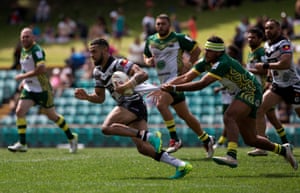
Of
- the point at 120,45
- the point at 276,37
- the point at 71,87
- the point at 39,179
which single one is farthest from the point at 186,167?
the point at 120,45

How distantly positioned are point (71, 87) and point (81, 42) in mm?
9671

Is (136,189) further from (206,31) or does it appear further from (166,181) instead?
(206,31)

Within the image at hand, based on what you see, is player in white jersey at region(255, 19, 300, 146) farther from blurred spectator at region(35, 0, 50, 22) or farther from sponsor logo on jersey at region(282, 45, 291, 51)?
blurred spectator at region(35, 0, 50, 22)

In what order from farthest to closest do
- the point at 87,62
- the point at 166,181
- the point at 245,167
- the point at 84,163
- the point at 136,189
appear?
1. the point at 87,62
2. the point at 84,163
3. the point at 245,167
4. the point at 166,181
5. the point at 136,189

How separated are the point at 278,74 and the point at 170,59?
6.55 ft

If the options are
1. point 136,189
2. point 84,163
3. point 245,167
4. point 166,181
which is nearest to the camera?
point 136,189

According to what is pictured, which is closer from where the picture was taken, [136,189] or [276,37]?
[136,189]

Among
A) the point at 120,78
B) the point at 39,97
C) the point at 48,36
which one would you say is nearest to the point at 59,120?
the point at 39,97

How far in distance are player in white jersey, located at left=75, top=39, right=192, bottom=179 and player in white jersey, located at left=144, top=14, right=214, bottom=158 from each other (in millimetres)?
3100

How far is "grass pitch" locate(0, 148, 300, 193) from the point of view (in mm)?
11828

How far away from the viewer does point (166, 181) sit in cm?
1248

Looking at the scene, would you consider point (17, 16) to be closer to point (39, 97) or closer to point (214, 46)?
point (39, 97)

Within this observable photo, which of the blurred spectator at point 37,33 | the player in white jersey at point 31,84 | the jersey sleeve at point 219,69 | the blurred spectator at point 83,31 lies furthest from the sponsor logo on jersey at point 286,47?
the blurred spectator at point 37,33

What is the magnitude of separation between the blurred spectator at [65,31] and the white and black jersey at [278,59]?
81.2 feet
